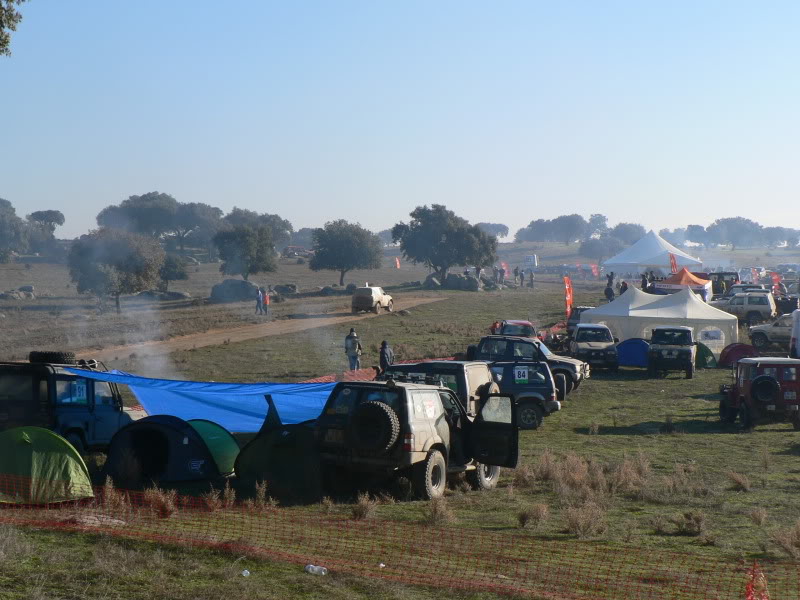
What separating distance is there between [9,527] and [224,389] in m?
6.35

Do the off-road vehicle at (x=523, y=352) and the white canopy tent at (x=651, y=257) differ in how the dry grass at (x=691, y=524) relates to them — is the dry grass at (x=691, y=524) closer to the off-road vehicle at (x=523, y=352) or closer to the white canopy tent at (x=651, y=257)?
the off-road vehicle at (x=523, y=352)

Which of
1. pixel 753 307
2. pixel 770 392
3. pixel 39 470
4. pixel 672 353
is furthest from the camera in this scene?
pixel 753 307

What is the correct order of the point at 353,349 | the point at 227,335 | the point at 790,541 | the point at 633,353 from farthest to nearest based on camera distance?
the point at 227,335
the point at 633,353
the point at 353,349
the point at 790,541

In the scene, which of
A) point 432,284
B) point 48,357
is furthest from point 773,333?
point 432,284

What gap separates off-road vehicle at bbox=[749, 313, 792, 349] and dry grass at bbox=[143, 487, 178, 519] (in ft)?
105

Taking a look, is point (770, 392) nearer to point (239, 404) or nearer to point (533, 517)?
point (533, 517)

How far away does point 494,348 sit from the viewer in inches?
1033

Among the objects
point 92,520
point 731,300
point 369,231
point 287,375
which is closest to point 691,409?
point 287,375

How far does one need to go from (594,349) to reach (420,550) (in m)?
22.9

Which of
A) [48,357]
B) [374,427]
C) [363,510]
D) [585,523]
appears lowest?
[585,523]

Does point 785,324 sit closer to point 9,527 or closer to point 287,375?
point 287,375

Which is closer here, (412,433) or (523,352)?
(412,433)

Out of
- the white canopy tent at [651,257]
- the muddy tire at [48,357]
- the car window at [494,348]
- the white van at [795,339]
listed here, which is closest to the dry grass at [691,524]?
the muddy tire at [48,357]

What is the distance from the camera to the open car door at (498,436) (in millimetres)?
12836
